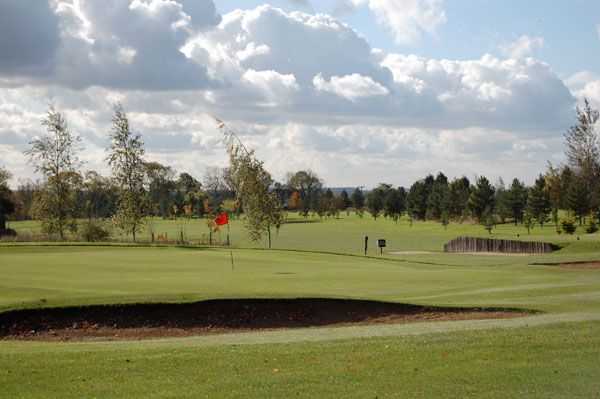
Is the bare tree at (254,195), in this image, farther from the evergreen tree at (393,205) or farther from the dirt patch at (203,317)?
the evergreen tree at (393,205)

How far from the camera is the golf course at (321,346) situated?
1165 cm

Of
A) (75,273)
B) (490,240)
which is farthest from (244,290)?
(490,240)

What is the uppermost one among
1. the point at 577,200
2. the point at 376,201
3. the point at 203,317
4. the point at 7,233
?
the point at 376,201

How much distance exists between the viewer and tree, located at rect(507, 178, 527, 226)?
121625 millimetres

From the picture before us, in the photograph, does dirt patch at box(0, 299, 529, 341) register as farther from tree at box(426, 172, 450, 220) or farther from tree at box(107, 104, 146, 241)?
tree at box(426, 172, 450, 220)

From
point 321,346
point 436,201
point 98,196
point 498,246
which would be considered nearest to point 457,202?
point 436,201

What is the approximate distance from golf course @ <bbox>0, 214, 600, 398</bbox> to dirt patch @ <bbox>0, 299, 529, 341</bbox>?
285mm

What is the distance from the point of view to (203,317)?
69.1 ft

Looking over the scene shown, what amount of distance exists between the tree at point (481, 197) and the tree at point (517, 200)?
407 cm

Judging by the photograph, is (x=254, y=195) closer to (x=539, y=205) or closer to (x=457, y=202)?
(x=539, y=205)

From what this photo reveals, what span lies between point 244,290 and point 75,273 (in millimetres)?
8089

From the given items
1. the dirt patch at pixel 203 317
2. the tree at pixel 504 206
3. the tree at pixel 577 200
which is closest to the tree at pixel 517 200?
the tree at pixel 504 206

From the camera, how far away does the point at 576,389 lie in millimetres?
11297

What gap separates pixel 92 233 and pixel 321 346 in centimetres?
5300
